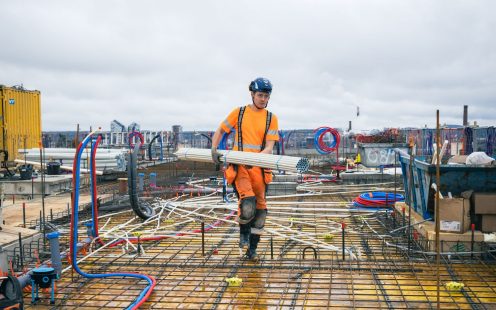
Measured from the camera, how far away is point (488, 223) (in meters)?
5.19

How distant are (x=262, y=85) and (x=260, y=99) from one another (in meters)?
0.15

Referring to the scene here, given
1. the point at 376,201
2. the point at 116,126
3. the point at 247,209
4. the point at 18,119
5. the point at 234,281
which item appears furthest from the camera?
the point at 116,126

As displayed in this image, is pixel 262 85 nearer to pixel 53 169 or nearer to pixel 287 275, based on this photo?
pixel 287 275

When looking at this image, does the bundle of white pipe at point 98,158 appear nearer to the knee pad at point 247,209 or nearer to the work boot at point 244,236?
the work boot at point 244,236

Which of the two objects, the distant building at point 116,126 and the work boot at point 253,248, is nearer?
the work boot at point 253,248

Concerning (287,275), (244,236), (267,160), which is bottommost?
(287,275)

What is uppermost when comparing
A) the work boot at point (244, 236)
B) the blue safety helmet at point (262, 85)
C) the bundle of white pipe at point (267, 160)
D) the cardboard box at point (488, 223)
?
the blue safety helmet at point (262, 85)

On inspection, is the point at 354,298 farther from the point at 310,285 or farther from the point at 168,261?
the point at 168,261

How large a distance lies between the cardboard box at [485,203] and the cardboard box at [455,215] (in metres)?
0.09

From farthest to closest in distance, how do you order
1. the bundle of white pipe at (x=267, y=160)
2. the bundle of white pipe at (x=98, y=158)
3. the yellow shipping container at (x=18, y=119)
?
1. the yellow shipping container at (x=18, y=119)
2. the bundle of white pipe at (x=98, y=158)
3. the bundle of white pipe at (x=267, y=160)

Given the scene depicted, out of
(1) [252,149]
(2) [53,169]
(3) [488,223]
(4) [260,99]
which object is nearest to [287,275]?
(1) [252,149]

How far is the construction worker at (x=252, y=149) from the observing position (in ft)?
16.7

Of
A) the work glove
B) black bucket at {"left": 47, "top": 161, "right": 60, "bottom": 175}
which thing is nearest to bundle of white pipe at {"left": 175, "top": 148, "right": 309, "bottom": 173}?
the work glove

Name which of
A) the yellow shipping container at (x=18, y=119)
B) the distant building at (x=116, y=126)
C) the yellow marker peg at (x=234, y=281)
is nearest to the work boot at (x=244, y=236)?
the yellow marker peg at (x=234, y=281)
